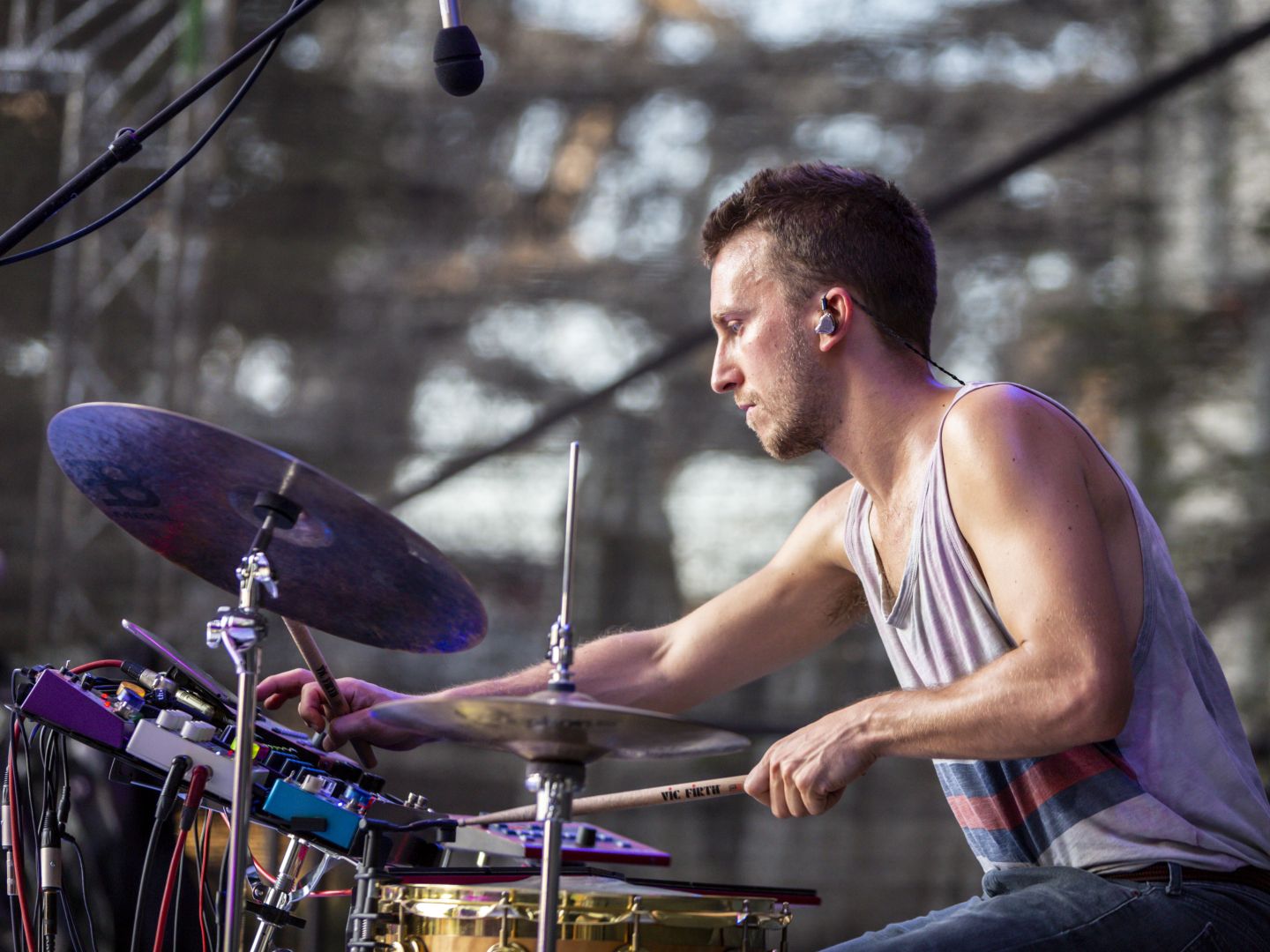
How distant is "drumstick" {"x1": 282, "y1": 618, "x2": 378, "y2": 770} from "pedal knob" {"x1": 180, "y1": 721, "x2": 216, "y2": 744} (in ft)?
0.76

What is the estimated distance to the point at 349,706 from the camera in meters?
2.21

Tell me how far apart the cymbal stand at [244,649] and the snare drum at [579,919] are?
190 millimetres

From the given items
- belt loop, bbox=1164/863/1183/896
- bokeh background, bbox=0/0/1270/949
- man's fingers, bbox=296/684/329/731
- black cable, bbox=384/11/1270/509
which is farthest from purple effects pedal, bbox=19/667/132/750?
black cable, bbox=384/11/1270/509

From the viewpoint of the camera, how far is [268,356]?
5.33 meters

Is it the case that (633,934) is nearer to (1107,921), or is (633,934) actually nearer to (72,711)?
(1107,921)

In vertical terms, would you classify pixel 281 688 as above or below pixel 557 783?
above

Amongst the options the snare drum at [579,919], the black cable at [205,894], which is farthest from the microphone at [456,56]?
the black cable at [205,894]

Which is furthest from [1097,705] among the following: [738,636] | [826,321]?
[738,636]

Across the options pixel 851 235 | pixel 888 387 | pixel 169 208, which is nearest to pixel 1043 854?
pixel 888 387

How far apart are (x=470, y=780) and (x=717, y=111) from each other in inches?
110

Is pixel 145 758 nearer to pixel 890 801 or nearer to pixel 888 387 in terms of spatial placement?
pixel 888 387

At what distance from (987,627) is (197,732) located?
1046 millimetres

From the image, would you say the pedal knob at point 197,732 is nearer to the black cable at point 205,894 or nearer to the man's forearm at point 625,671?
the black cable at point 205,894

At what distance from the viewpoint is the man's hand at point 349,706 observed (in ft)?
6.98
